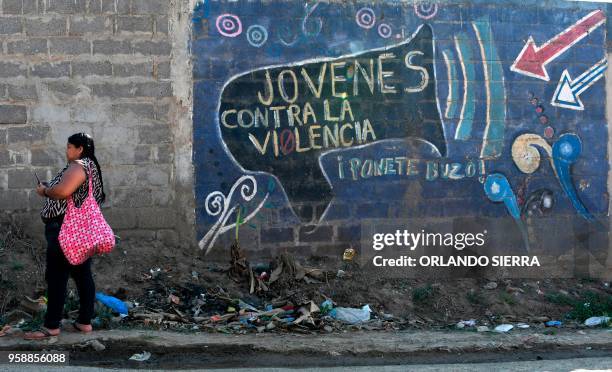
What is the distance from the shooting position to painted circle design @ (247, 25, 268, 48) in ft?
25.4

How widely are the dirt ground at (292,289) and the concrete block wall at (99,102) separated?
1.25 ft

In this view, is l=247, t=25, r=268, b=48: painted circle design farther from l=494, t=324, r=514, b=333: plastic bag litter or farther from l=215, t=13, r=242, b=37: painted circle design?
l=494, t=324, r=514, b=333: plastic bag litter

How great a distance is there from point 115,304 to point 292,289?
1690 millimetres

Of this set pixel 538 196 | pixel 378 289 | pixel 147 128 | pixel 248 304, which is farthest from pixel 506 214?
pixel 147 128

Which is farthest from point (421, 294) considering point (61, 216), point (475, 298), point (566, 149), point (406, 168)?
point (61, 216)

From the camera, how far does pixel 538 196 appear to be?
841 centimetres

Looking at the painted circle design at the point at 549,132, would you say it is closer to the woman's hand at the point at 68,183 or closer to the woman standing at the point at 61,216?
the woman standing at the point at 61,216

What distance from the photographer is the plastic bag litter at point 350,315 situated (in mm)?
6801

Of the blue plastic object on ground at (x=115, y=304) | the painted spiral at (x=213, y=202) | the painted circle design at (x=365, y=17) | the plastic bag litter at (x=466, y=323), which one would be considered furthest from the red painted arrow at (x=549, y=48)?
the blue plastic object on ground at (x=115, y=304)

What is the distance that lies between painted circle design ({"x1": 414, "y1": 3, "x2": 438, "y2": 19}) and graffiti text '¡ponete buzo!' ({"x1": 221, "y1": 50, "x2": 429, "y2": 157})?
1.26 ft

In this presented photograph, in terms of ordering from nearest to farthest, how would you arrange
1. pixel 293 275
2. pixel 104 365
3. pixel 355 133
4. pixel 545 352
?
pixel 104 365 < pixel 545 352 < pixel 293 275 < pixel 355 133

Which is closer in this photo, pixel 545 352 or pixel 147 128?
pixel 545 352

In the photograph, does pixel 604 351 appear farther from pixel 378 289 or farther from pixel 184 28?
pixel 184 28

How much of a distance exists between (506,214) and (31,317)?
481 centimetres
